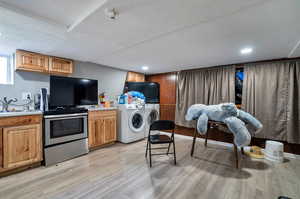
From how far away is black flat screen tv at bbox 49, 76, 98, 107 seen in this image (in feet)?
9.10

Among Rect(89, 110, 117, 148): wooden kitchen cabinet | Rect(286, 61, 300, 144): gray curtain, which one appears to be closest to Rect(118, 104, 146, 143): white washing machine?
Rect(89, 110, 117, 148): wooden kitchen cabinet

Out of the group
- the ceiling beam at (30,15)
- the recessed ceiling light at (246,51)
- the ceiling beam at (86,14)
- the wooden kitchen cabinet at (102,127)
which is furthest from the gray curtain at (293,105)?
the ceiling beam at (30,15)

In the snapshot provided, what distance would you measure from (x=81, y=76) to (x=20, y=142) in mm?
1896

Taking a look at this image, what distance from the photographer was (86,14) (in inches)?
60.0

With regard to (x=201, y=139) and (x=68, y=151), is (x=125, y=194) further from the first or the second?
(x=201, y=139)

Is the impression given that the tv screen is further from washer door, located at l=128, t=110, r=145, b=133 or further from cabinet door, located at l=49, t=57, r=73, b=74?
cabinet door, located at l=49, t=57, r=73, b=74

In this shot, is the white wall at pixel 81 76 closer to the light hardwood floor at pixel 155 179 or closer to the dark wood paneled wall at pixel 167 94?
the dark wood paneled wall at pixel 167 94

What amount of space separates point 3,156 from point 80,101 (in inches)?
61.0

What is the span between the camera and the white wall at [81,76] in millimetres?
2691

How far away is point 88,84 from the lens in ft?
10.9

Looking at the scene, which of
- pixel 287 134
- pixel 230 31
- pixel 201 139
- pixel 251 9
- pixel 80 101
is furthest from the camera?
pixel 201 139

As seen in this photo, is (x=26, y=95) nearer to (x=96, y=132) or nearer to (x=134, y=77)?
(x=96, y=132)

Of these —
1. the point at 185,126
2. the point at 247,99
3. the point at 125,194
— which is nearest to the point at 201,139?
the point at 185,126

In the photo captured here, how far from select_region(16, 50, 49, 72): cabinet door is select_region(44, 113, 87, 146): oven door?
1094 millimetres
